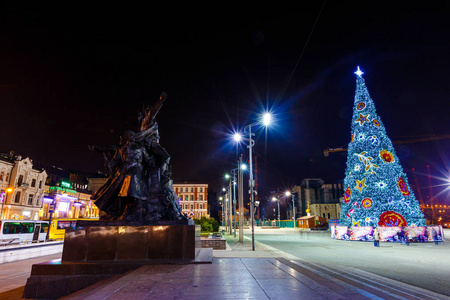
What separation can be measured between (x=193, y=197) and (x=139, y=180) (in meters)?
80.5

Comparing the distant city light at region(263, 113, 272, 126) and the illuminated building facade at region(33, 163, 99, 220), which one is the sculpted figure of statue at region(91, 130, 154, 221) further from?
the illuminated building facade at region(33, 163, 99, 220)

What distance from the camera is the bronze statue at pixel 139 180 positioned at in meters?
7.72

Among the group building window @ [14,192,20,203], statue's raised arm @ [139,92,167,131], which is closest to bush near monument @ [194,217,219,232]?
statue's raised arm @ [139,92,167,131]

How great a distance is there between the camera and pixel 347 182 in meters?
23.3

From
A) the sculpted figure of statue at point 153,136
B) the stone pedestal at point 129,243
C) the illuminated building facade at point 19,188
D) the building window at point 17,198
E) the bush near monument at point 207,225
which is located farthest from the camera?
the building window at point 17,198

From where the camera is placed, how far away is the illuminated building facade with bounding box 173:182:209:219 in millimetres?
85562

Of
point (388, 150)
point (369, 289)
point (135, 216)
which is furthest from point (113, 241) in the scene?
point (388, 150)

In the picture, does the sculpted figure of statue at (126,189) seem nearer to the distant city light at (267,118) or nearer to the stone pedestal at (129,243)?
the stone pedestal at (129,243)

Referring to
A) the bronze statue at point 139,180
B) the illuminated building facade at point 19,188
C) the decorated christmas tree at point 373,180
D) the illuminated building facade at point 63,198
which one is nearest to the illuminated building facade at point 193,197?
the illuminated building facade at point 63,198

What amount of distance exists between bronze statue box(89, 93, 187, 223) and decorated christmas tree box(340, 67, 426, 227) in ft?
61.7

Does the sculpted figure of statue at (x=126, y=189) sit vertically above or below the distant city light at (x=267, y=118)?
below

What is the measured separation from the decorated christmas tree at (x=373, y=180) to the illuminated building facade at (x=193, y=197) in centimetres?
6639

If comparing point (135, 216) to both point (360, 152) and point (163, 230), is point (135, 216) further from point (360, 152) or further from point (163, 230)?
point (360, 152)

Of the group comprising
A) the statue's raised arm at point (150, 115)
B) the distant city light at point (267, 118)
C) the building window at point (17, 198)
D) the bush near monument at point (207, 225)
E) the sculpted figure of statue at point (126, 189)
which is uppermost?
the distant city light at point (267, 118)
